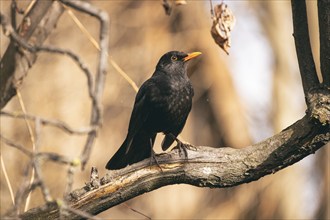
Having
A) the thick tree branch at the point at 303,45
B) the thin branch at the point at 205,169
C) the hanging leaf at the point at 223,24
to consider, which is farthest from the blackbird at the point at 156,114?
the thick tree branch at the point at 303,45

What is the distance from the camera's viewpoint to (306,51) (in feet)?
12.2

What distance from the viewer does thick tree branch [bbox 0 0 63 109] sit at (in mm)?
4012

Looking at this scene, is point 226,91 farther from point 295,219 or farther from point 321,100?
point 321,100

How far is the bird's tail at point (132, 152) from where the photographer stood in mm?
4922

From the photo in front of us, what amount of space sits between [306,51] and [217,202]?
271 inches

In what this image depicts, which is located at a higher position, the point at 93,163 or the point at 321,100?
the point at 321,100

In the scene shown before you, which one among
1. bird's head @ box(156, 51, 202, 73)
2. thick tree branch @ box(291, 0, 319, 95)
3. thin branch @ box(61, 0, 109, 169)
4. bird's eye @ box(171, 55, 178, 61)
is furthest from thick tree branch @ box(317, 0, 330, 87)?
bird's eye @ box(171, 55, 178, 61)

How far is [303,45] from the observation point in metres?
3.70

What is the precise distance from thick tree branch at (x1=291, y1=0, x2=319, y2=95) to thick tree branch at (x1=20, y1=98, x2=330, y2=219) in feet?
0.71

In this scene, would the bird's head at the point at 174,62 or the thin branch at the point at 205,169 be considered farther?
the bird's head at the point at 174,62

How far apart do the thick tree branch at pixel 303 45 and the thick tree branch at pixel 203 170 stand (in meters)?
0.22

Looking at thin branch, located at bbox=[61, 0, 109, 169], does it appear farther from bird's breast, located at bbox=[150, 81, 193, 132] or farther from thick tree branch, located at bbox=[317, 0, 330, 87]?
bird's breast, located at bbox=[150, 81, 193, 132]

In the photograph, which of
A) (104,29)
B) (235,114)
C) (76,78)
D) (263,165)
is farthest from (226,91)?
(104,29)

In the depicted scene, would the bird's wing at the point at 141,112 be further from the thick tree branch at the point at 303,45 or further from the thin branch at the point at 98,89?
the thin branch at the point at 98,89
